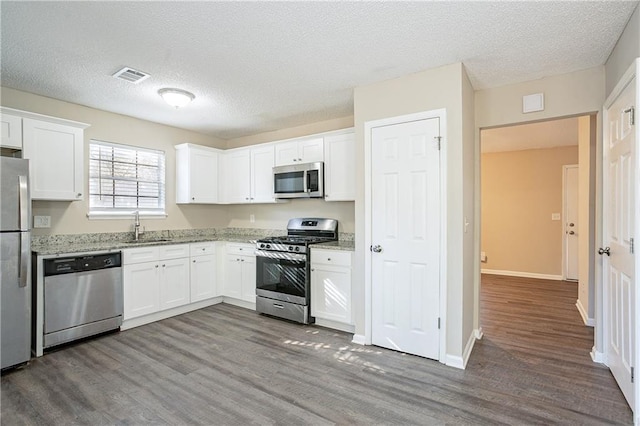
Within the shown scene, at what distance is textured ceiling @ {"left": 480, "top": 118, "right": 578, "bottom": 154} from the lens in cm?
472

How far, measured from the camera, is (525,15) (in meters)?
2.05

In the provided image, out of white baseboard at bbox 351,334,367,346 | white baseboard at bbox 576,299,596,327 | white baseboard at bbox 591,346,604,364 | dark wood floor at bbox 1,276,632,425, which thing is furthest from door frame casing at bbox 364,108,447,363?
white baseboard at bbox 576,299,596,327

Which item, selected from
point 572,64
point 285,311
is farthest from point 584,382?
point 285,311

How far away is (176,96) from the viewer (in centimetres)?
325

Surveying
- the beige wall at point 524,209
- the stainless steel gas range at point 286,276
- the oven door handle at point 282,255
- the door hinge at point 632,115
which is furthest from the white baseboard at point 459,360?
the beige wall at point 524,209

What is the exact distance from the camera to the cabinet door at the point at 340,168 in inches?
149

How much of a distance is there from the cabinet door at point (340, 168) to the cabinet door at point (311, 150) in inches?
2.9

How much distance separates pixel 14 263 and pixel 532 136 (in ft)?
22.0

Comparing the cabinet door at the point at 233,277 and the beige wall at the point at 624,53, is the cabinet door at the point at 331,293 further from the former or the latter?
the beige wall at the point at 624,53

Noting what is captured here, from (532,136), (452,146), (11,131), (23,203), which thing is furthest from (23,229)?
(532,136)

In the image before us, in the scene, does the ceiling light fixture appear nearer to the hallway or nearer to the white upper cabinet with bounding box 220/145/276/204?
the white upper cabinet with bounding box 220/145/276/204

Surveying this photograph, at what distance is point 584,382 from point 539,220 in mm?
4583

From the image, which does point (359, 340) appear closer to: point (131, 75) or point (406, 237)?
point (406, 237)

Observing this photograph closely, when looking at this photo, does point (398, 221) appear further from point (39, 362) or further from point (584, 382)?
point (39, 362)
